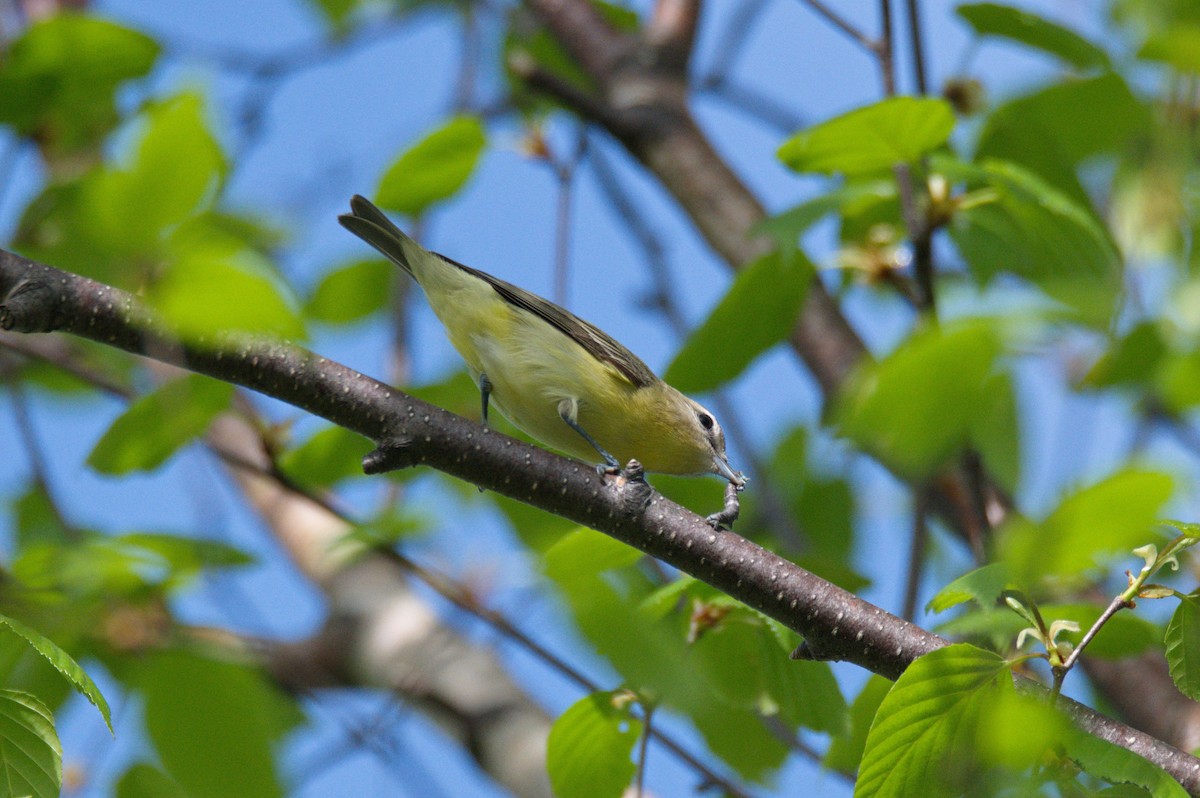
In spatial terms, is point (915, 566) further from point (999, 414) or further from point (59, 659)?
point (59, 659)

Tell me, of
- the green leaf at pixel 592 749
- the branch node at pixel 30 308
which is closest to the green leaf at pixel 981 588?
the green leaf at pixel 592 749

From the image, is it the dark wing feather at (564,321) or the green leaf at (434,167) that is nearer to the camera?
the green leaf at (434,167)

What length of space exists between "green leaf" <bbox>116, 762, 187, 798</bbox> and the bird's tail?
2764mm

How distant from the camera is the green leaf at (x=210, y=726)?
2.28 meters

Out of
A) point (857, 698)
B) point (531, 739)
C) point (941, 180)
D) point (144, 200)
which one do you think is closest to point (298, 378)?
point (144, 200)

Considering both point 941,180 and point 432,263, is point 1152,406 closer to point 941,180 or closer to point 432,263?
point 941,180

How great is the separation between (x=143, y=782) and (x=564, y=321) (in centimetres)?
293

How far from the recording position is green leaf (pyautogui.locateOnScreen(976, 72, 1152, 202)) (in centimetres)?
397

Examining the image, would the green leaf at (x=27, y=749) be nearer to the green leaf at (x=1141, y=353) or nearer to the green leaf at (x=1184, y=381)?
the green leaf at (x=1184, y=381)

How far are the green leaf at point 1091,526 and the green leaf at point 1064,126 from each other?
10.3 ft

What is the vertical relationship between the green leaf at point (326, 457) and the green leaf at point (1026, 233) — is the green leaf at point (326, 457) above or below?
below

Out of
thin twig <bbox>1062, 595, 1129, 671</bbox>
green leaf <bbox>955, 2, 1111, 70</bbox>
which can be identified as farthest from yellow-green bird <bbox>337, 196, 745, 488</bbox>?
thin twig <bbox>1062, 595, 1129, 671</bbox>

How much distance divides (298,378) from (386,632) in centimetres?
425

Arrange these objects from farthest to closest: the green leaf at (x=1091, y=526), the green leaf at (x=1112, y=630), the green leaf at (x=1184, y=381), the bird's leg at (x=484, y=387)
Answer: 1. the bird's leg at (x=484, y=387)
2. the green leaf at (x=1112, y=630)
3. the green leaf at (x=1184, y=381)
4. the green leaf at (x=1091, y=526)
